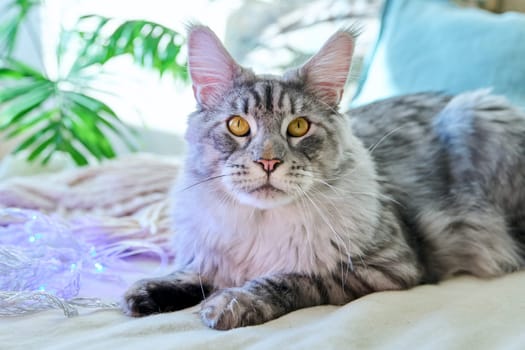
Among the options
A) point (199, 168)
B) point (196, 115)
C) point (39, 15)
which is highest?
point (39, 15)

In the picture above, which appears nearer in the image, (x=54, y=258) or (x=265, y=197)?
(x=265, y=197)

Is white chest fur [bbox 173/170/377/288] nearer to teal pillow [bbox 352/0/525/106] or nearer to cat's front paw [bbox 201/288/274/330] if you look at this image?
cat's front paw [bbox 201/288/274/330]

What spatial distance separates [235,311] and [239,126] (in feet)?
1.45

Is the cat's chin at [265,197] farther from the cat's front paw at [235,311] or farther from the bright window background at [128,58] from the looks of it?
the bright window background at [128,58]

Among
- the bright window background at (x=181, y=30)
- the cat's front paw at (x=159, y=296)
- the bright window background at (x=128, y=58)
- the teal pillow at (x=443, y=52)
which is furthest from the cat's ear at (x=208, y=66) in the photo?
the bright window background at (x=128, y=58)

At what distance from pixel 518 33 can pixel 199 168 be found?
1266mm

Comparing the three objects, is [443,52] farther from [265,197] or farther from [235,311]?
[235,311]

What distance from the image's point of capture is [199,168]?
144 centimetres

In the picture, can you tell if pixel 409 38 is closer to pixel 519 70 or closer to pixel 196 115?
pixel 519 70

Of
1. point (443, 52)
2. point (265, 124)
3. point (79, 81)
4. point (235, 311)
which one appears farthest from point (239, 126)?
point (79, 81)

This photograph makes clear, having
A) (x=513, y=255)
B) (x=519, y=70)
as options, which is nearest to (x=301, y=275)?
(x=513, y=255)

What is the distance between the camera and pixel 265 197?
1.31m

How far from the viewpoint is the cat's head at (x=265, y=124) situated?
130 cm

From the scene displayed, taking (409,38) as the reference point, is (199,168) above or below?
below
